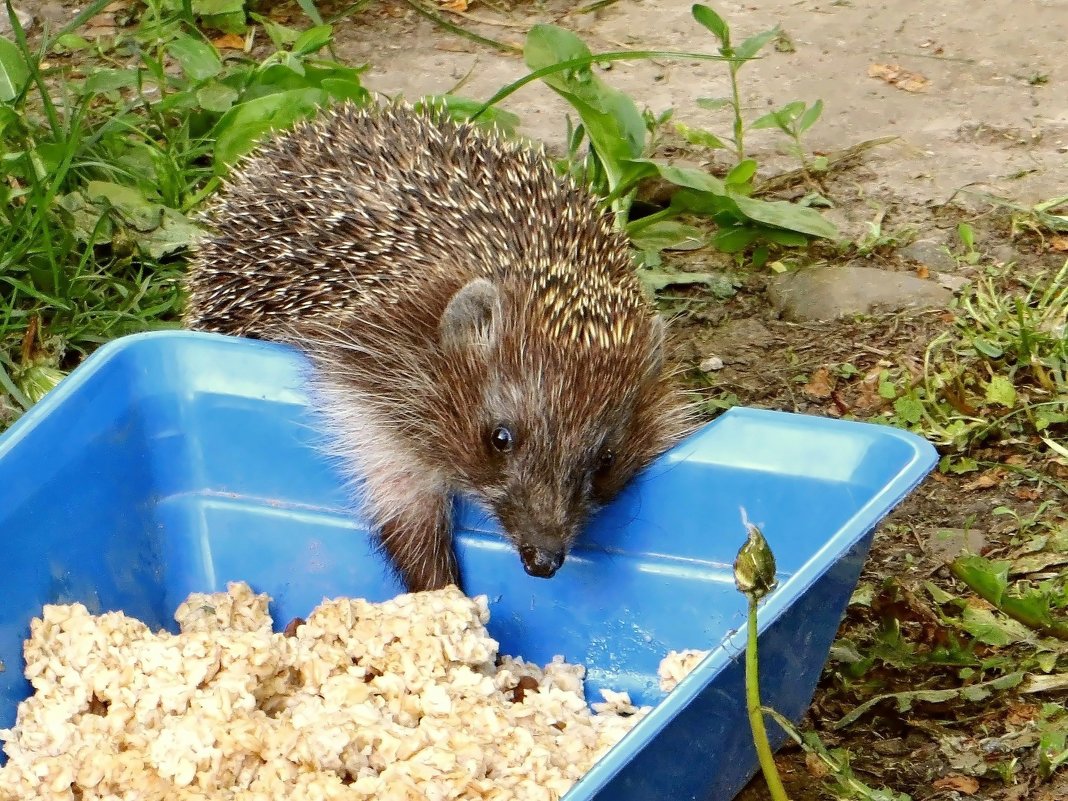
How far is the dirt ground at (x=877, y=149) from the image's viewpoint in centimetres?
301

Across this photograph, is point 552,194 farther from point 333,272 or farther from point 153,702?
point 153,702

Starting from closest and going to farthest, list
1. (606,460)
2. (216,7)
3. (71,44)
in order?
(606,460)
(71,44)
(216,7)

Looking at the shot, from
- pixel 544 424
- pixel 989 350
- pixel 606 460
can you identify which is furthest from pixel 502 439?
pixel 989 350

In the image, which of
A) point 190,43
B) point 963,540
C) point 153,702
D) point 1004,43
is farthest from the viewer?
point 1004,43

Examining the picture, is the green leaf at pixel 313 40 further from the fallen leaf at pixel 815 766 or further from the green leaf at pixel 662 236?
the fallen leaf at pixel 815 766

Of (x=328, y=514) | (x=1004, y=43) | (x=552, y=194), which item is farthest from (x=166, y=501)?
(x=1004, y=43)

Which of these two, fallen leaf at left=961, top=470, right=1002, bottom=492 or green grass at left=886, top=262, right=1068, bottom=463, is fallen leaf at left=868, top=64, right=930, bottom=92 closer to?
green grass at left=886, top=262, right=1068, bottom=463

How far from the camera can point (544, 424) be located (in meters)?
3.14

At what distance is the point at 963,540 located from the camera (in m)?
3.56

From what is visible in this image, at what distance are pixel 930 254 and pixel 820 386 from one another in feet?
3.18

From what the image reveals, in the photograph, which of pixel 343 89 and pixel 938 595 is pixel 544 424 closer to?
pixel 938 595

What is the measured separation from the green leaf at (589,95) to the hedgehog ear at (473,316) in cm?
161

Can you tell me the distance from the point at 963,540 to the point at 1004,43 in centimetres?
358

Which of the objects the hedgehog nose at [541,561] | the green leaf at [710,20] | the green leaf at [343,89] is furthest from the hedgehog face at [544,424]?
the green leaf at [343,89]
